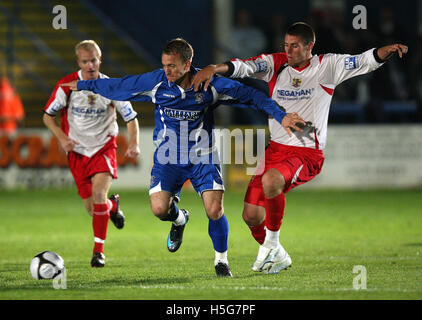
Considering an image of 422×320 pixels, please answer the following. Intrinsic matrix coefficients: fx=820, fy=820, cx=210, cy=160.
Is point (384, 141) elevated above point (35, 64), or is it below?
below

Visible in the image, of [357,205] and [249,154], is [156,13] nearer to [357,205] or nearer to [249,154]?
[249,154]

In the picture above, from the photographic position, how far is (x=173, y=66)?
6.95 metres

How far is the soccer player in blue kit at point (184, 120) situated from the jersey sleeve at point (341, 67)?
77 cm

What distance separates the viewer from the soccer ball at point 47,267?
684 centimetres

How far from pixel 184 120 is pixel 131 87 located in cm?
55

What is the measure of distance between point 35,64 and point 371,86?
26.0ft

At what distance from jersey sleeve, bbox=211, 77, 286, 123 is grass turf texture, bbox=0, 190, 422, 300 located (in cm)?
147

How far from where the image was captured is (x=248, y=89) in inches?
280

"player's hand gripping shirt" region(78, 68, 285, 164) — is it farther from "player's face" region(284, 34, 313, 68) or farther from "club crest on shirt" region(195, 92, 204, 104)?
"player's face" region(284, 34, 313, 68)

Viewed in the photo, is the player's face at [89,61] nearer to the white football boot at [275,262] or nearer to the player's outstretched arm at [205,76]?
the player's outstretched arm at [205,76]

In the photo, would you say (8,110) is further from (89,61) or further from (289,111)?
(289,111)
